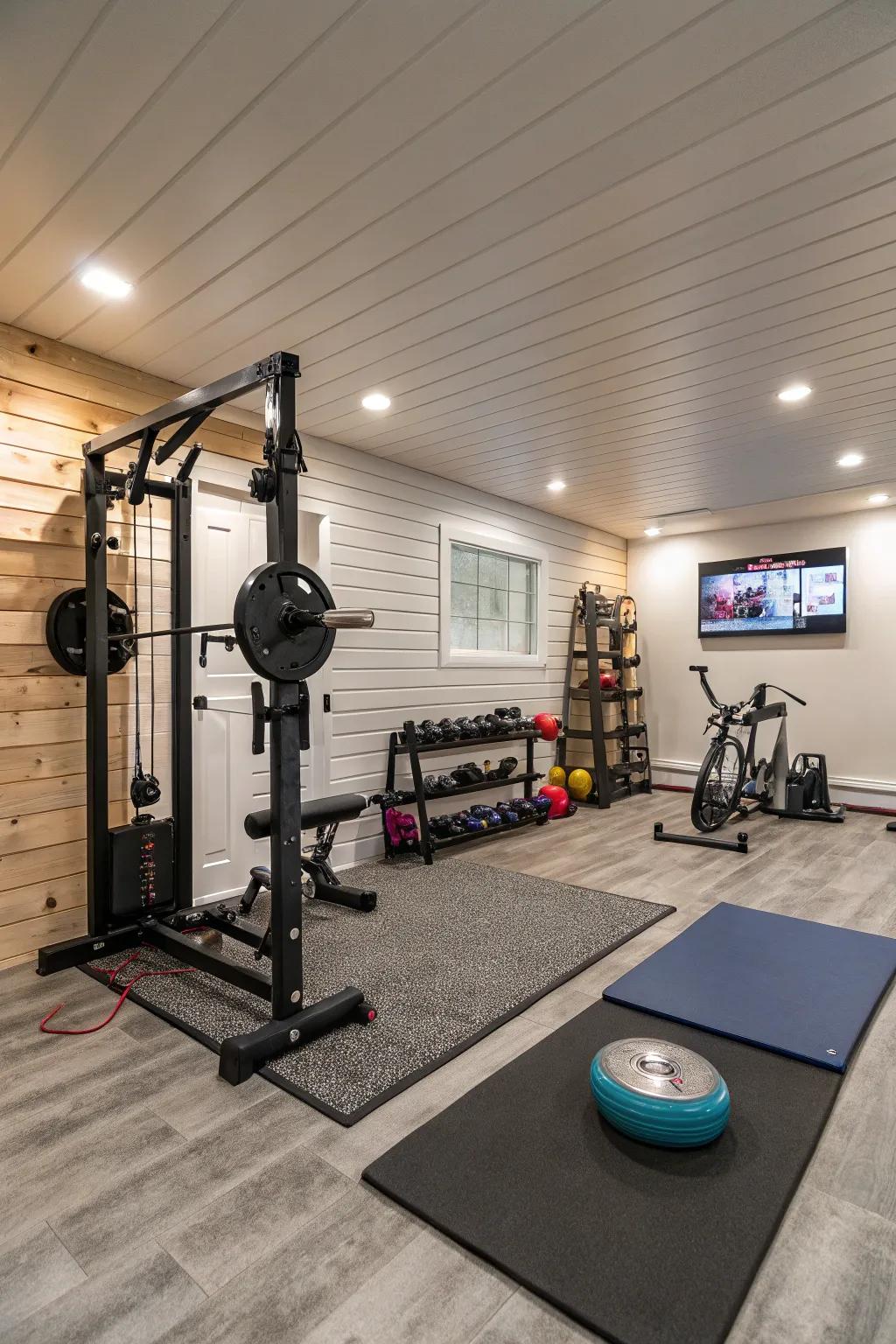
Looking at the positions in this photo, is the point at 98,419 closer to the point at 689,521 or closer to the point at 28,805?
the point at 28,805

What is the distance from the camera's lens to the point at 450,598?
5203mm

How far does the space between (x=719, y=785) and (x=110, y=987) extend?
4.19m

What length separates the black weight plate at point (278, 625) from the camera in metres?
2.08

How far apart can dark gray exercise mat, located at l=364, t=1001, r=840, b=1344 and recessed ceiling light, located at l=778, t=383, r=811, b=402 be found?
2991mm

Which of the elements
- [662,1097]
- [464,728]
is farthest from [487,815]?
[662,1097]

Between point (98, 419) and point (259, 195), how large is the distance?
153cm

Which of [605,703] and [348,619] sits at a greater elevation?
[348,619]

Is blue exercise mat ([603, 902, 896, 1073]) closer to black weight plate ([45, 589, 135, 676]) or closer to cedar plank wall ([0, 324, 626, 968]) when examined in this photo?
cedar plank wall ([0, 324, 626, 968])

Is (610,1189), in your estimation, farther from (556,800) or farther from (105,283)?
(556,800)

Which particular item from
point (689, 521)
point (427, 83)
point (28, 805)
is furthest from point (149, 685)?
point (689, 521)

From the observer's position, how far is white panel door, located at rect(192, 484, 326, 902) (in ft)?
12.0

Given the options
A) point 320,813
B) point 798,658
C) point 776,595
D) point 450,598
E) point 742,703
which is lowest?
point 320,813

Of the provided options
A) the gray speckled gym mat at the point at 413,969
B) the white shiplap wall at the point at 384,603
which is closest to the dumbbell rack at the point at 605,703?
the white shiplap wall at the point at 384,603

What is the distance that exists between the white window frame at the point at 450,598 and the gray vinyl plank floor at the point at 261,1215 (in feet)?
9.83
